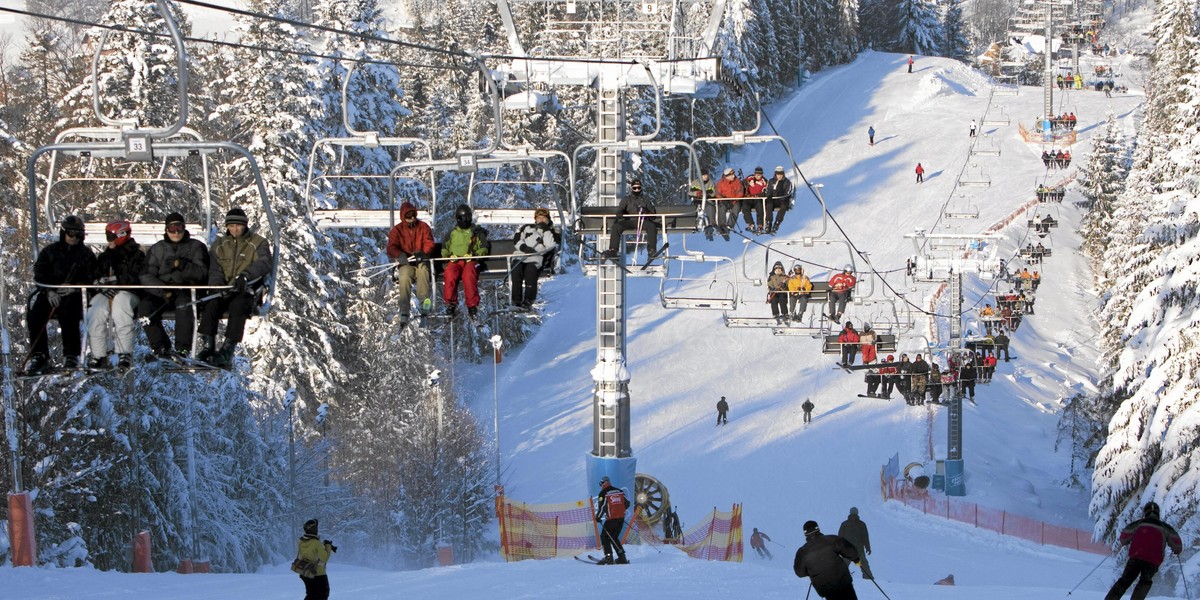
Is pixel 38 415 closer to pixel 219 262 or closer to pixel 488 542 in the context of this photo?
→ pixel 488 542

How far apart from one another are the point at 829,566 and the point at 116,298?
666cm

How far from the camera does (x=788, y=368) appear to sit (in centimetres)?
4734

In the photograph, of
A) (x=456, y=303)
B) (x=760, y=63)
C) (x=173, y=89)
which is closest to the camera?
(x=456, y=303)

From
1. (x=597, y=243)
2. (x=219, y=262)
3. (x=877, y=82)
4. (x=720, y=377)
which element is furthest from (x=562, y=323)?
(x=877, y=82)

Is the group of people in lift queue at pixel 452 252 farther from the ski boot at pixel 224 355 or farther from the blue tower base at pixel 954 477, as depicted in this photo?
the blue tower base at pixel 954 477

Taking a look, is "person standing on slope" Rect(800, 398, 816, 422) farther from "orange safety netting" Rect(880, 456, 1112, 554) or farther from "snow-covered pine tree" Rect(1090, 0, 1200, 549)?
"snow-covered pine tree" Rect(1090, 0, 1200, 549)

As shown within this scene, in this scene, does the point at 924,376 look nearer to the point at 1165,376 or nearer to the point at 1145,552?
the point at 1165,376

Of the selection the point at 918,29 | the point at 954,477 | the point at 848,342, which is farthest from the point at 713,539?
the point at 918,29

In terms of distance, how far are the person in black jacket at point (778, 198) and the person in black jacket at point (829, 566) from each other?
1003 centimetres

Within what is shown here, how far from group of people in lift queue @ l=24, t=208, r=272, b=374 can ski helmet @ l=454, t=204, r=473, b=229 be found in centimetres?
276

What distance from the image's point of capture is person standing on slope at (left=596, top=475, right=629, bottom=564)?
16.6 meters

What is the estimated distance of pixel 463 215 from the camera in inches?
603

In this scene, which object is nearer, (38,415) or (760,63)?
(38,415)

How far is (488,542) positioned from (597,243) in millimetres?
16139
